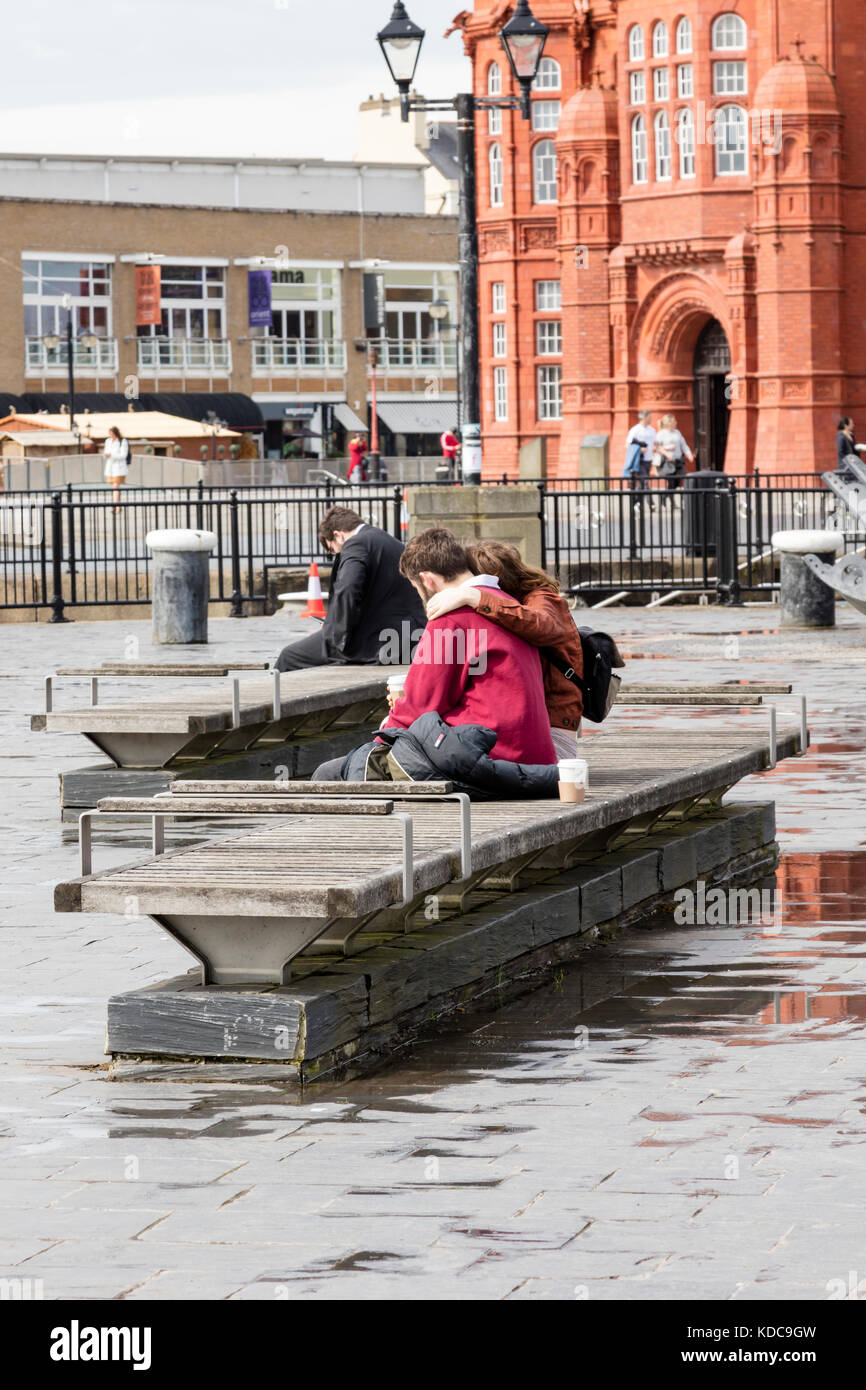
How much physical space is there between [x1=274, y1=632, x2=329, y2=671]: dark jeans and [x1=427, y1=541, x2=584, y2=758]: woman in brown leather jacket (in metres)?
4.76

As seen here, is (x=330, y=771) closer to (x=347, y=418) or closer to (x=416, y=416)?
(x=347, y=418)

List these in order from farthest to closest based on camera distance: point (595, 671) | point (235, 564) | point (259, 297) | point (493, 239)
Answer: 1. point (259, 297)
2. point (493, 239)
3. point (235, 564)
4. point (595, 671)

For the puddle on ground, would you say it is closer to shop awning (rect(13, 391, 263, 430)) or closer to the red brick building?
the red brick building

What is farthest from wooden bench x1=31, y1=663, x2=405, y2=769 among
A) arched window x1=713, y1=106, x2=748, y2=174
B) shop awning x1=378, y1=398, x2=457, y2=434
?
shop awning x1=378, y1=398, x2=457, y2=434

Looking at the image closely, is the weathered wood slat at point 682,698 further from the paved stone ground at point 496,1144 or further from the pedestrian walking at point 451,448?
the pedestrian walking at point 451,448

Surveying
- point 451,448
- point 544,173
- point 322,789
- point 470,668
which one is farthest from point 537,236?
point 322,789

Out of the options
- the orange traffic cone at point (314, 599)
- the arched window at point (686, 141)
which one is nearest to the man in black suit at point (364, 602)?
the orange traffic cone at point (314, 599)

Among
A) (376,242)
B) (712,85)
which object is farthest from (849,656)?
(376,242)

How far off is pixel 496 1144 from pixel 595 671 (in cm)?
311

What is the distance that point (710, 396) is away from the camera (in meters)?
49.4

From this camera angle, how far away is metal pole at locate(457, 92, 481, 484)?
19469 mm

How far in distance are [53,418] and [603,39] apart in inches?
979

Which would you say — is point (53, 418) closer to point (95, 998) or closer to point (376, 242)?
point (376, 242)

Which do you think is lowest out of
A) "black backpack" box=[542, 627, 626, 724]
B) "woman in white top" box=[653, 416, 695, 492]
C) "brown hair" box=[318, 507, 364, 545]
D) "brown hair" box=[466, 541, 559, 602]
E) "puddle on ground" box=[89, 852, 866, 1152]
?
"puddle on ground" box=[89, 852, 866, 1152]
